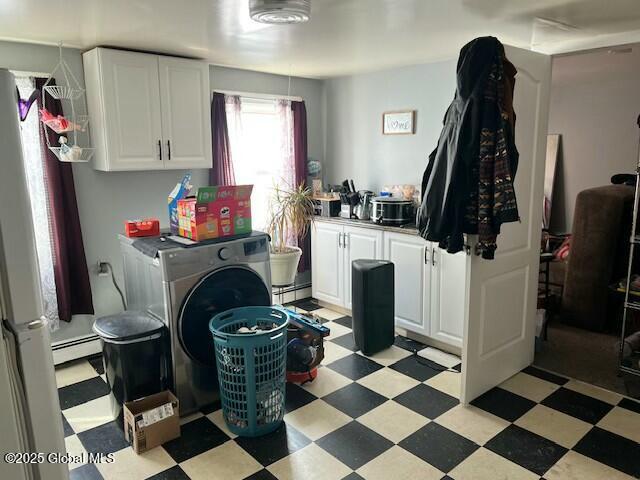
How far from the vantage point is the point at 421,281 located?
3.54m

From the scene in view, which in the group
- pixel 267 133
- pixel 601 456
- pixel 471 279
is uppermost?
pixel 267 133

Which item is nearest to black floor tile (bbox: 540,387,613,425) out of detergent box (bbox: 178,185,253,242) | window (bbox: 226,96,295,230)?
detergent box (bbox: 178,185,253,242)

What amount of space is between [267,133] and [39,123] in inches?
72.2

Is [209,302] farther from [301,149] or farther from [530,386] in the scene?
[301,149]

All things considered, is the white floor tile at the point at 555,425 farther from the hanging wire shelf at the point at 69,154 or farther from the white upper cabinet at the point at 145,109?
the hanging wire shelf at the point at 69,154

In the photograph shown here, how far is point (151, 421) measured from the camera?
2389 mm

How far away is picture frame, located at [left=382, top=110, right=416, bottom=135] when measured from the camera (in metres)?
3.99

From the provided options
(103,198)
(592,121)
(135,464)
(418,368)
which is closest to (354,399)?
(418,368)

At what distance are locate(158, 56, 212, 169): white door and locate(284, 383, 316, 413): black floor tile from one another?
5.83 ft

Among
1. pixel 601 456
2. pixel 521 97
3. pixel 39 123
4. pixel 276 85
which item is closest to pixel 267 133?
pixel 276 85

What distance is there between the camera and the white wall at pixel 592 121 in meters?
4.90

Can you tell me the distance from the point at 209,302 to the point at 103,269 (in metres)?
1.25

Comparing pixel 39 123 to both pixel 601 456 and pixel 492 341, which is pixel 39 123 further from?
pixel 601 456

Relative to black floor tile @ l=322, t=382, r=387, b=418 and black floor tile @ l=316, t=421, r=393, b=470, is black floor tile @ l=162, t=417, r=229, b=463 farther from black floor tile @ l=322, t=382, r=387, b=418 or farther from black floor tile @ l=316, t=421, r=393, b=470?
black floor tile @ l=322, t=382, r=387, b=418
